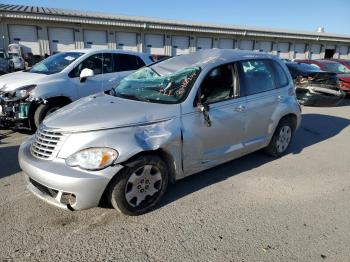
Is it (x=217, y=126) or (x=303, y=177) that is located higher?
(x=217, y=126)

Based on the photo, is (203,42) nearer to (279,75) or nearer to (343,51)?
(343,51)

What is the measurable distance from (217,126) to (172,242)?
158 cm

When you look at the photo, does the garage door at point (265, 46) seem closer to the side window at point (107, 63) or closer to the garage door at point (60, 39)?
the garage door at point (60, 39)

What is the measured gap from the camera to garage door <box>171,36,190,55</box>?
30875 mm

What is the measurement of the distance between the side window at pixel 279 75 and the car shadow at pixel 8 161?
4.25 meters

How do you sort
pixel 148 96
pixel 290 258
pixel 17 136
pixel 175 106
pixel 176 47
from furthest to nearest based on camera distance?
pixel 176 47 < pixel 17 136 < pixel 148 96 < pixel 175 106 < pixel 290 258

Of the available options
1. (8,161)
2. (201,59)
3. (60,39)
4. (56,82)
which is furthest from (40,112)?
(60,39)

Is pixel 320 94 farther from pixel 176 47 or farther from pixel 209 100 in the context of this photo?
pixel 176 47

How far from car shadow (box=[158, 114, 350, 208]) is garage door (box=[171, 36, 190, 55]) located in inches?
949

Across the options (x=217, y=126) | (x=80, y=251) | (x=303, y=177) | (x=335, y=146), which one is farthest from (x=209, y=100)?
(x=335, y=146)

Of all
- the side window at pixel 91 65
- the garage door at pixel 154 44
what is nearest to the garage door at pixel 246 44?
the garage door at pixel 154 44

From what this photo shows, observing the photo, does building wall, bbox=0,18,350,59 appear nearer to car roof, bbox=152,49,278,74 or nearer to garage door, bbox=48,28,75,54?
garage door, bbox=48,28,75,54

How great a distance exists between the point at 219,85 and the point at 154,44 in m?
27.0

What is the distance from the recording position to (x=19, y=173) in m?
4.30
